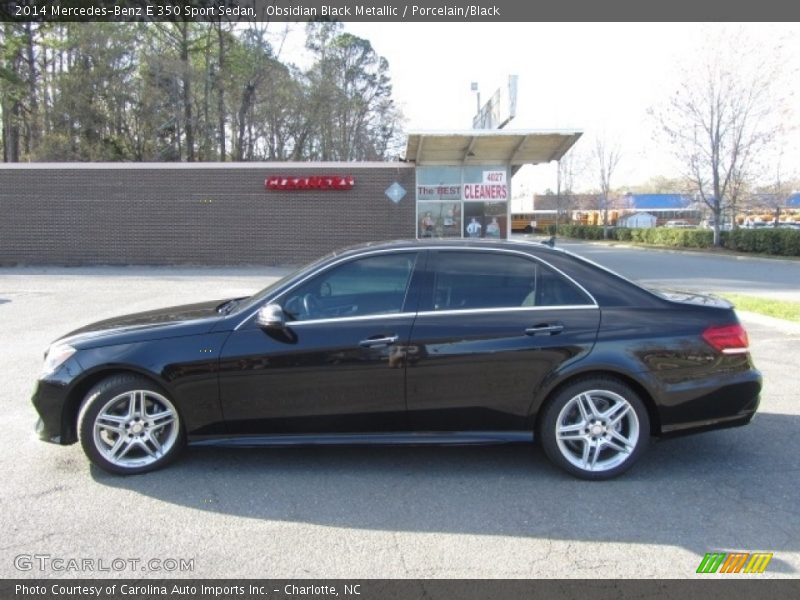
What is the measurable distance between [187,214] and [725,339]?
60.5ft

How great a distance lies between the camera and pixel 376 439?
385cm

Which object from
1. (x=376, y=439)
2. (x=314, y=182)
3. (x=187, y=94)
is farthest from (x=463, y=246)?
(x=187, y=94)

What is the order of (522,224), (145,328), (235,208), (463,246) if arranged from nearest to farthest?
(145,328) < (463,246) < (235,208) < (522,224)

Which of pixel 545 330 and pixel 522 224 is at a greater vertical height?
pixel 522 224

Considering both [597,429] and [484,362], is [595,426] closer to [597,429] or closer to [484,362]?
[597,429]

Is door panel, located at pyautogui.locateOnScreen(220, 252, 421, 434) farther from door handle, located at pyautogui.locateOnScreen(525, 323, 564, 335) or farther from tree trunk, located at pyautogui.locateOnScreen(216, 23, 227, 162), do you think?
tree trunk, located at pyautogui.locateOnScreen(216, 23, 227, 162)

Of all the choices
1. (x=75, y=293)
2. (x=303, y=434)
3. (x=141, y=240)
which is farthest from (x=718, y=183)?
(x=303, y=434)

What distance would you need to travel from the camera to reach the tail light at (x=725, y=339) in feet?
12.6

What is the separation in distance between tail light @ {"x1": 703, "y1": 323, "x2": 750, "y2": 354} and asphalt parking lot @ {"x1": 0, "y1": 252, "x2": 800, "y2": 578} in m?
0.85

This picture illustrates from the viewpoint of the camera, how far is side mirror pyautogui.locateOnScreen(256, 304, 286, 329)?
3713 mm

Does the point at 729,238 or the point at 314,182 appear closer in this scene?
the point at 314,182

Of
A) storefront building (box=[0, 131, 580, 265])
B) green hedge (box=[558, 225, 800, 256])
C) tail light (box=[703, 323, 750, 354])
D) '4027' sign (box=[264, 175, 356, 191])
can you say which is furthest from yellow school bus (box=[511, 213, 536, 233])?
tail light (box=[703, 323, 750, 354])

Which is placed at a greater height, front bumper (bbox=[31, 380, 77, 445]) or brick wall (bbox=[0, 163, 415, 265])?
brick wall (bbox=[0, 163, 415, 265])

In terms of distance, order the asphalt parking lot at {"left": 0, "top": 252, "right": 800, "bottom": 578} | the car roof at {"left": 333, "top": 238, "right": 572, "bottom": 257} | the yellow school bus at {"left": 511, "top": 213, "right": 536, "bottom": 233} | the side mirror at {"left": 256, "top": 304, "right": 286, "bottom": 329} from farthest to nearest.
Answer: the yellow school bus at {"left": 511, "top": 213, "right": 536, "bottom": 233}, the car roof at {"left": 333, "top": 238, "right": 572, "bottom": 257}, the side mirror at {"left": 256, "top": 304, "right": 286, "bottom": 329}, the asphalt parking lot at {"left": 0, "top": 252, "right": 800, "bottom": 578}
